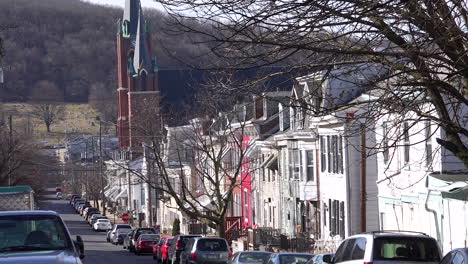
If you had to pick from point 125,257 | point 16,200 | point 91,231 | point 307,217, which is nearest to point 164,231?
point 91,231

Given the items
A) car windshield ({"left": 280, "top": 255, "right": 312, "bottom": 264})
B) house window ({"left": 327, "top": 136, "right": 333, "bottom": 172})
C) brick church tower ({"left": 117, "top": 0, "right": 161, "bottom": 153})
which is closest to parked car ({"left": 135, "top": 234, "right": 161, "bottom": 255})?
house window ({"left": 327, "top": 136, "right": 333, "bottom": 172})

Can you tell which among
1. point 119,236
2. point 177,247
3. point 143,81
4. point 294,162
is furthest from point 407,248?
point 143,81

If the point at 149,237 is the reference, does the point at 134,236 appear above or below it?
below

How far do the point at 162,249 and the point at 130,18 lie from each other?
92057 millimetres

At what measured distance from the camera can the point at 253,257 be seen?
2862 centimetres

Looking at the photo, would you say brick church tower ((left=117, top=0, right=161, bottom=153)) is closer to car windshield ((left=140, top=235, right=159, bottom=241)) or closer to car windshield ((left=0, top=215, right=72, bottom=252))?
car windshield ((left=140, top=235, right=159, bottom=241))

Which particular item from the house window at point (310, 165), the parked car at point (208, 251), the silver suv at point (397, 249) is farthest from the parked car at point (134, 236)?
the silver suv at point (397, 249)

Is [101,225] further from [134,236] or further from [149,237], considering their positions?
[149,237]

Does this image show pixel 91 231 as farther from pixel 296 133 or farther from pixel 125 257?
pixel 296 133

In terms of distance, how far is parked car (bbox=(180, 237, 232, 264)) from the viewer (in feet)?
114

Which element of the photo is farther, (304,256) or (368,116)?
(304,256)

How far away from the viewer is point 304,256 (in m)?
25.6

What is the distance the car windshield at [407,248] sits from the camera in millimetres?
17594

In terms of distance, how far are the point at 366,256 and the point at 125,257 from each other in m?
36.5
